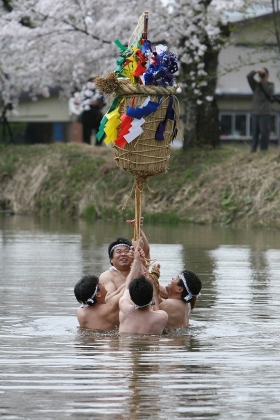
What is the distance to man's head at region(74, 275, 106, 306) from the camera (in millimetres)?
11000

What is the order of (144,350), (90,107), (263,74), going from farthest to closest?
(90,107)
(263,74)
(144,350)

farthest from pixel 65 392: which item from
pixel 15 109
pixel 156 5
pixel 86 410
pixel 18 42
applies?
pixel 15 109

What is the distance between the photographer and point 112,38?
2888 cm

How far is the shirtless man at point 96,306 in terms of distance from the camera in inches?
435

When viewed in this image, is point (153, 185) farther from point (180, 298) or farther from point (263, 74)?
point (180, 298)

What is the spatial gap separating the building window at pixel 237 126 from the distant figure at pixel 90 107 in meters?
9.58

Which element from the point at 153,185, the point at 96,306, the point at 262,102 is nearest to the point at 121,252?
the point at 96,306

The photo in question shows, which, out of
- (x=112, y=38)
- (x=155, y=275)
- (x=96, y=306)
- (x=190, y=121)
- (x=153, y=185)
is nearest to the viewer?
(x=155, y=275)

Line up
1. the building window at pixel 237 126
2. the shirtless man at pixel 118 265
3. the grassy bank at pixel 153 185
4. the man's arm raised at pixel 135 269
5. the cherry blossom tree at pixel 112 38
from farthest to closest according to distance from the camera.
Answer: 1. the building window at pixel 237 126
2. the cherry blossom tree at pixel 112 38
3. the grassy bank at pixel 153 185
4. the shirtless man at pixel 118 265
5. the man's arm raised at pixel 135 269

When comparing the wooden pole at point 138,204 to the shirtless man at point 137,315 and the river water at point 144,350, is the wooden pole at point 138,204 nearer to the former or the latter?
the shirtless man at point 137,315

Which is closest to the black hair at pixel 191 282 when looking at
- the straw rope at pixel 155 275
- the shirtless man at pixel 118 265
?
the straw rope at pixel 155 275

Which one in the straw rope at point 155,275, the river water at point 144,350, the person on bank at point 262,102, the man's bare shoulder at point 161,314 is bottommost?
the river water at point 144,350

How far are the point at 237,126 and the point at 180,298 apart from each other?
33.4 meters

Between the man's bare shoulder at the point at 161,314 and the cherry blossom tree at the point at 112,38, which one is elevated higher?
the cherry blossom tree at the point at 112,38
